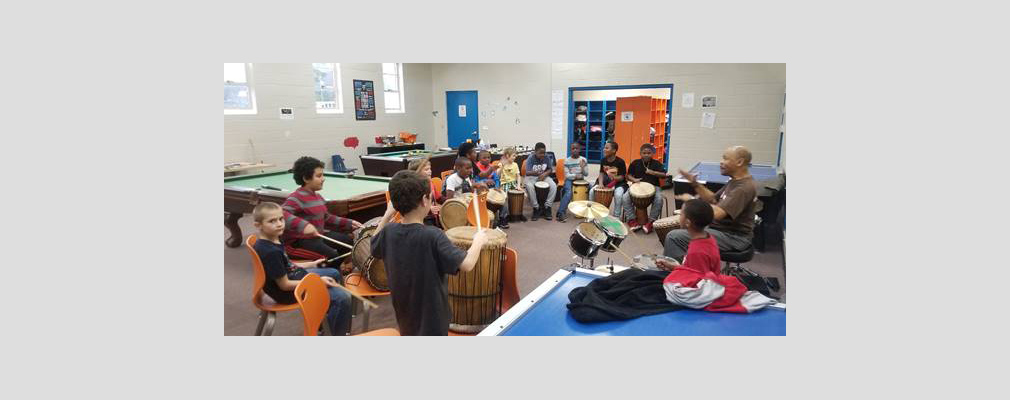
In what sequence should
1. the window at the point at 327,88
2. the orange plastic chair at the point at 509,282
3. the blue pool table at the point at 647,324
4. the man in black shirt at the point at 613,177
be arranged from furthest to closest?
the window at the point at 327,88 < the man in black shirt at the point at 613,177 < the orange plastic chair at the point at 509,282 < the blue pool table at the point at 647,324

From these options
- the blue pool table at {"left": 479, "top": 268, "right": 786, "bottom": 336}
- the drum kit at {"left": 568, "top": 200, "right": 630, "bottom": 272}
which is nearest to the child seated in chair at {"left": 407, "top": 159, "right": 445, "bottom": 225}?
the drum kit at {"left": 568, "top": 200, "right": 630, "bottom": 272}

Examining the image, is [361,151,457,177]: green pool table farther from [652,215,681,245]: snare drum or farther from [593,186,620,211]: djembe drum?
[652,215,681,245]: snare drum

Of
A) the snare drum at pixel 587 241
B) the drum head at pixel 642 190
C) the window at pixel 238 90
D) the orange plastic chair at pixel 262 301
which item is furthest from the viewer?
the window at pixel 238 90

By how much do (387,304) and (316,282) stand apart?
149cm

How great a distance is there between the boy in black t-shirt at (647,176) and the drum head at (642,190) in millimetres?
132

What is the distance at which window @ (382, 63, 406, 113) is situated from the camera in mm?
11328

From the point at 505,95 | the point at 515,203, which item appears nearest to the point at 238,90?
the point at 515,203

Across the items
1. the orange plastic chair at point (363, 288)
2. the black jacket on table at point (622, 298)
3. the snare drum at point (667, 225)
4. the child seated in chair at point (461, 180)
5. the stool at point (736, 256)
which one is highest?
the child seated in chair at point (461, 180)

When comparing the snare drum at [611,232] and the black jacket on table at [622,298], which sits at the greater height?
the snare drum at [611,232]

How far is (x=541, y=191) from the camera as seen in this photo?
7.05 m

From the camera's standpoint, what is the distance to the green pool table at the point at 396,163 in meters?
8.47

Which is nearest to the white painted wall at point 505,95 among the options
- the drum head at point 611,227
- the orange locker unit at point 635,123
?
the orange locker unit at point 635,123

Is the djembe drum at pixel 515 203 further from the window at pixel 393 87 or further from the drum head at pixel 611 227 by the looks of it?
the window at pixel 393 87

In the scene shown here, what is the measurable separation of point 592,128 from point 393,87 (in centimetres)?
453
